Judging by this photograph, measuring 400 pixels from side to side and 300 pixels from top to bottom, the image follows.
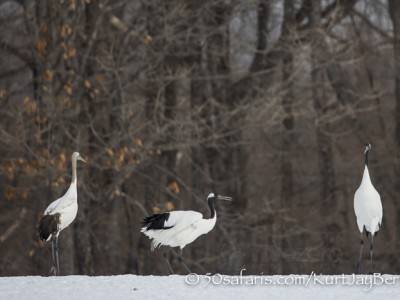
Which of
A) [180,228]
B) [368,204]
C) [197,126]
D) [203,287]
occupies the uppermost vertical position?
[197,126]

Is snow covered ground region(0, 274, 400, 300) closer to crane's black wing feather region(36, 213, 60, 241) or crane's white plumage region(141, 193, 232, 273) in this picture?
crane's white plumage region(141, 193, 232, 273)

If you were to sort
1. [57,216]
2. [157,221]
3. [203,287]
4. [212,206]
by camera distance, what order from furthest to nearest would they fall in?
[212,206] → [57,216] → [157,221] → [203,287]

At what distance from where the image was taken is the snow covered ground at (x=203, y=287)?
12.7 metres

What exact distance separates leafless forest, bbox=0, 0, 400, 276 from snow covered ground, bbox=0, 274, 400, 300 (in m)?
8.12

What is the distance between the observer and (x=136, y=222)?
3017cm

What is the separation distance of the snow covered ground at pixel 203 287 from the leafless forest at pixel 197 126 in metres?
8.12

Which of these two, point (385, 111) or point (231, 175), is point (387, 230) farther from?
point (231, 175)

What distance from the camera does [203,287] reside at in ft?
44.1

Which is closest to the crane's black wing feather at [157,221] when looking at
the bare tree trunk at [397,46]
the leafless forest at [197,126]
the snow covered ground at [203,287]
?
the snow covered ground at [203,287]

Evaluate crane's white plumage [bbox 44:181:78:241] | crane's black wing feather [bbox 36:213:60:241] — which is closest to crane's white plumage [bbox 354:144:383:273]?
crane's white plumage [bbox 44:181:78:241]

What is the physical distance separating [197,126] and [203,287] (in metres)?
12.0

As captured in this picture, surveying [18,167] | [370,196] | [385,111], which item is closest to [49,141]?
[18,167]

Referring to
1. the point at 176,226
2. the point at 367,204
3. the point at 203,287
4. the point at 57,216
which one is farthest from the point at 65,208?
the point at 367,204

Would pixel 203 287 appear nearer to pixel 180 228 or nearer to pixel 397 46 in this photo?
pixel 180 228
